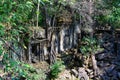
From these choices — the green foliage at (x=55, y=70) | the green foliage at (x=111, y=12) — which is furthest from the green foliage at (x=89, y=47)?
the green foliage at (x=55, y=70)

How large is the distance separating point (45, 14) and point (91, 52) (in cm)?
251

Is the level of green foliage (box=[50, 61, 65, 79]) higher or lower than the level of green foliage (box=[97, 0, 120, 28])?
lower

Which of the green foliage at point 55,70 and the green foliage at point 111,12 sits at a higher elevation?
the green foliage at point 111,12

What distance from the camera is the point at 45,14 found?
468 inches

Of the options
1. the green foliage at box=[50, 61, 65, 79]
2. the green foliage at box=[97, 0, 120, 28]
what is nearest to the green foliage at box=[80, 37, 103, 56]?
the green foliage at box=[97, 0, 120, 28]

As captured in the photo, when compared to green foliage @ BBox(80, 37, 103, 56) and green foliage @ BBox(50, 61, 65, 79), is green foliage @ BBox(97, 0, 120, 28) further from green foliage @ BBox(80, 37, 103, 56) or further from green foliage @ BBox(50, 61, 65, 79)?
green foliage @ BBox(50, 61, 65, 79)

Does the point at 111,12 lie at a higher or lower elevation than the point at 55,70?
higher

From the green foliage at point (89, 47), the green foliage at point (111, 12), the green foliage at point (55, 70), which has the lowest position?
the green foliage at point (55, 70)

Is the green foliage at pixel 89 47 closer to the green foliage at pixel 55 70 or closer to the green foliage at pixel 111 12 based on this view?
the green foliage at pixel 111 12

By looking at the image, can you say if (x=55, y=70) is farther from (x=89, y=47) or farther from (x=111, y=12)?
(x=111, y=12)

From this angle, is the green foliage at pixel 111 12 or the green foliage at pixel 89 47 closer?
the green foliage at pixel 89 47

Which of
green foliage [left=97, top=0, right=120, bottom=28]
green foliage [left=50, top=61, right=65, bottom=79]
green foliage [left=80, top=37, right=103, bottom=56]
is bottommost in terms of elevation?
green foliage [left=50, top=61, right=65, bottom=79]

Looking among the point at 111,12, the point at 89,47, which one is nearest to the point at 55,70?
the point at 89,47

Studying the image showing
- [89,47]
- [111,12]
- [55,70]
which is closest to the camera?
[55,70]
